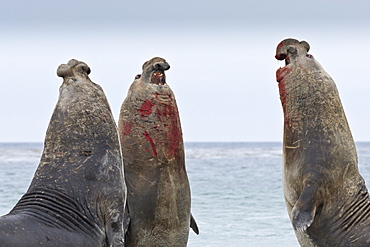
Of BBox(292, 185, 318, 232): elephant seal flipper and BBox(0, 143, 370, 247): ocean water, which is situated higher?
BBox(292, 185, 318, 232): elephant seal flipper

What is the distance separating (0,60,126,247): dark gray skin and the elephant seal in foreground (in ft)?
2.44

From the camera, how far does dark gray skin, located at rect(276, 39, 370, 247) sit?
600 centimetres

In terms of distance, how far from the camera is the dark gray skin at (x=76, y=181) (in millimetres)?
5098

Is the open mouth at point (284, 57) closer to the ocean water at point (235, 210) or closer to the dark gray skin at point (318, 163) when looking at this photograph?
the dark gray skin at point (318, 163)

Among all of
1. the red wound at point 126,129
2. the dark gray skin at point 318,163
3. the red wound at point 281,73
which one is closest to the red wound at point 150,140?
the red wound at point 126,129

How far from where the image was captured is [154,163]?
6.53 meters

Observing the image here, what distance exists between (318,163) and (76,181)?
6.47 ft

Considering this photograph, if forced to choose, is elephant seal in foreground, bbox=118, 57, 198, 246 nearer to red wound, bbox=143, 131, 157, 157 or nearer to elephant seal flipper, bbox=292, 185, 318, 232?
red wound, bbox=143, 131, 157, 157

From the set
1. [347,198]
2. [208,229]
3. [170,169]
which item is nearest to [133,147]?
[170,169]

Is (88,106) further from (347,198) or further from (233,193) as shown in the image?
(233,193)

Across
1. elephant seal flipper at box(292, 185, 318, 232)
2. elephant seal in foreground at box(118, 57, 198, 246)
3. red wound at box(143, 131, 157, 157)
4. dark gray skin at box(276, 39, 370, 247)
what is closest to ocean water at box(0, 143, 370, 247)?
elephant seal in foreground at box(118, 57, 198, 246)

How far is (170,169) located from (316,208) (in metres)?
1.33

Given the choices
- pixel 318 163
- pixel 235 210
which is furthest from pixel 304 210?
pixel 235 210

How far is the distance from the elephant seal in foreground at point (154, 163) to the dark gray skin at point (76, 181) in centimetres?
74
